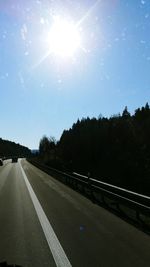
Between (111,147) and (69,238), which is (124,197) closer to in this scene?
(69,238)

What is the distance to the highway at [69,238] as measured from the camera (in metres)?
7.52

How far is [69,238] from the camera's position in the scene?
9617mm

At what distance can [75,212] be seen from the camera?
1394 cm

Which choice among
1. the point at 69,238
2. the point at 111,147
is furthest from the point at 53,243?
the point at 111,147

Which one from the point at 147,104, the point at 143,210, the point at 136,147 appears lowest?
the point at 143,210

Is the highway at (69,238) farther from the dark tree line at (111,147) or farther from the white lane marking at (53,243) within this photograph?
the dark tree line at (111,147)

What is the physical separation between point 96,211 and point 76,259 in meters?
6.49

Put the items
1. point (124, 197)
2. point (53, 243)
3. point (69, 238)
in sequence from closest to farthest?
point (53, 243), point (69, 238), point (124, 197)

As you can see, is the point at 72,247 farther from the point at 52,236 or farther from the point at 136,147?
the point at 136,147

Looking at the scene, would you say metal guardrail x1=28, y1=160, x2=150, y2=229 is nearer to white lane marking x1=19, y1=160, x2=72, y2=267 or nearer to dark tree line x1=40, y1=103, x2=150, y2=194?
white lane marking x1=19, y1=160, x2=72, y2=267

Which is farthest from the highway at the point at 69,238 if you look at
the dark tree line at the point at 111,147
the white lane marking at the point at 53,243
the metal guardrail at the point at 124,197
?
the dark tree line at the point at 111,147

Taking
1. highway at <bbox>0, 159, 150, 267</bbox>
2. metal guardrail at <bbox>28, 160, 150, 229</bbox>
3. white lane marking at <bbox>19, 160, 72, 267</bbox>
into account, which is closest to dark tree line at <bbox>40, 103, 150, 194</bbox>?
metal guardrail at <bbox>28, 160, 150, 229</bbox>

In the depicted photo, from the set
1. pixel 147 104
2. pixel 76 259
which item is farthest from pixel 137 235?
pixel 147 104

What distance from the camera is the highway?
752cm
